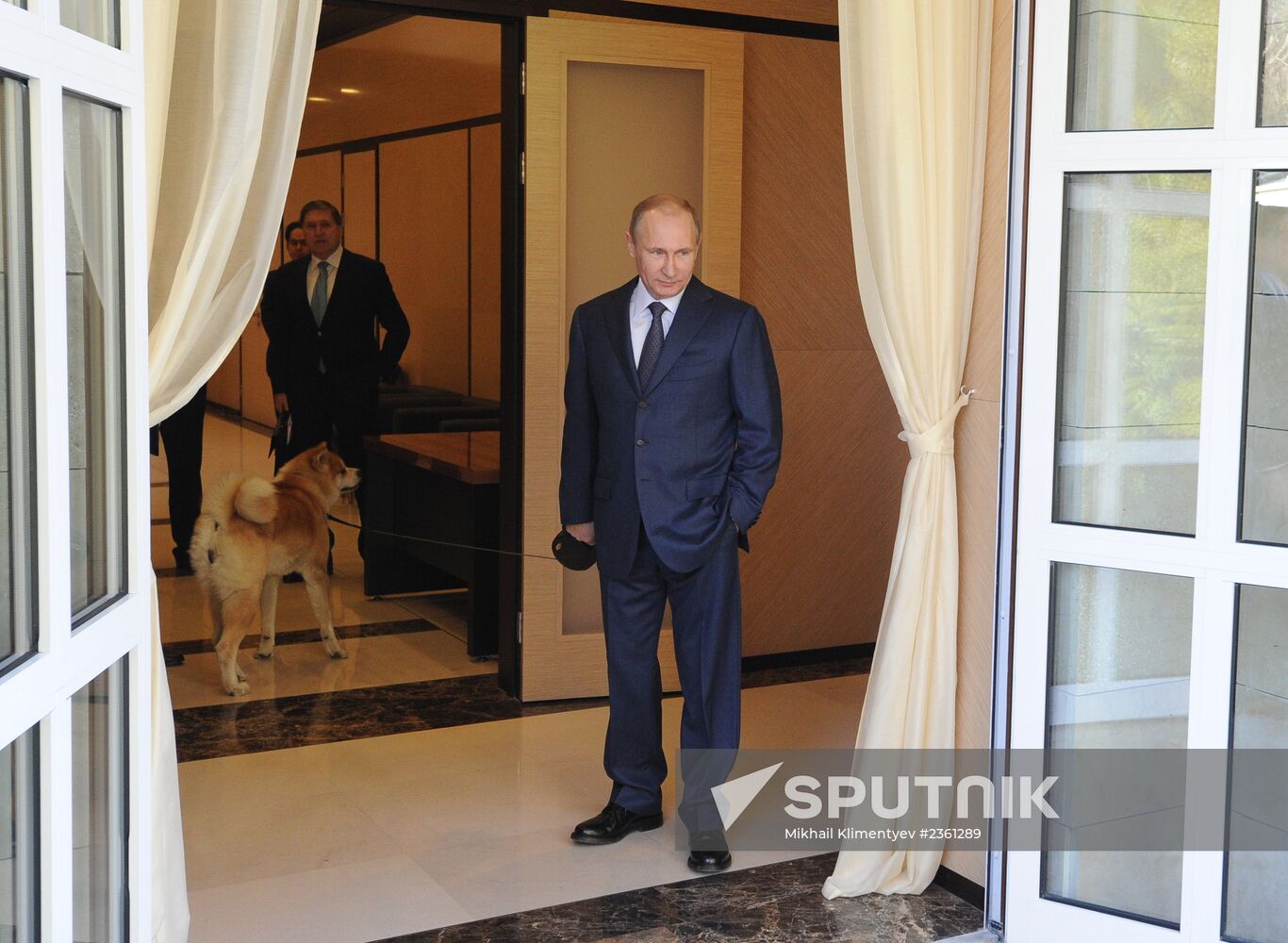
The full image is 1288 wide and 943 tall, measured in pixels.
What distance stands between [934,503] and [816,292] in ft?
6.75

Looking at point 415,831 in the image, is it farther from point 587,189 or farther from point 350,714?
point 587,189

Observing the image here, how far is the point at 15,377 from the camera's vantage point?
5.61ft

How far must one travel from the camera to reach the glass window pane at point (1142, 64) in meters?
2.61

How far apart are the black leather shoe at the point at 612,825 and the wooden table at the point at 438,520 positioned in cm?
168

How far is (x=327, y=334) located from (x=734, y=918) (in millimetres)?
3936

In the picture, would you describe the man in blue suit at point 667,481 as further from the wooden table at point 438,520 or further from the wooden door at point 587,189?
the wooden table at point 438,520

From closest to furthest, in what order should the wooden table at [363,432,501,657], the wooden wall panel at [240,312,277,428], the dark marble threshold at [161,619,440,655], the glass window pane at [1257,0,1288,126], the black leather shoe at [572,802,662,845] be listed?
the glass window pane at [1257,0,1288,126] → the black leather shoe at [572,802,662,845] → the wooden table at [363,432,501,657] → the dark marble threshold at [161,619,440,655] → the wooden wall panel at [240,312,277,428]

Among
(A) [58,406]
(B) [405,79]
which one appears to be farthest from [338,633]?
(B) [405,79]

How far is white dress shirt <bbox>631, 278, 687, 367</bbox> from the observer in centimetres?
339

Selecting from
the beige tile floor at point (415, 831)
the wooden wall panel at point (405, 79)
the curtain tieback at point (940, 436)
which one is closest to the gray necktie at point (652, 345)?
the curtain tieback at point (940, 436)

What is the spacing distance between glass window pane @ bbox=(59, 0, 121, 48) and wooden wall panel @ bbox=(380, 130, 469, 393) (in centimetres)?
639

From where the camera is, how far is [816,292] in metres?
5.09

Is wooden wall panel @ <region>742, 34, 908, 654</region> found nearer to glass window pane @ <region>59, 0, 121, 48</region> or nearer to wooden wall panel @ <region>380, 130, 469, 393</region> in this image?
glass window pane @ <region>59, 0, 121, 48</region>

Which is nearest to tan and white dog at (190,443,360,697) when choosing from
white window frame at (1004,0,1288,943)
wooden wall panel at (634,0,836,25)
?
wooden wall panel at (634,0,836,25)
